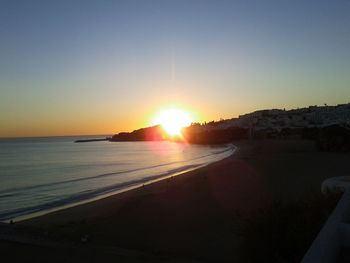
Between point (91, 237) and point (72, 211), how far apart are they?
4733 millimetres

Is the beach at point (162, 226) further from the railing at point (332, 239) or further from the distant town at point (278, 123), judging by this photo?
the distant town at point (278, 123)

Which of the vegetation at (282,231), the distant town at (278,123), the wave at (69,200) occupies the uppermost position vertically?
the distant town at (278,123)

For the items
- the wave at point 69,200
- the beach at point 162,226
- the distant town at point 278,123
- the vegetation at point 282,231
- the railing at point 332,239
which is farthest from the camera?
the distant town at point 278,123

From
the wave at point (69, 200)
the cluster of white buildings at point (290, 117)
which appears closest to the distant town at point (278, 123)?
the cluster of white buildings at point (290, 117)

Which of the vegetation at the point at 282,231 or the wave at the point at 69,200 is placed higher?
the vegetation at the point at 282,231

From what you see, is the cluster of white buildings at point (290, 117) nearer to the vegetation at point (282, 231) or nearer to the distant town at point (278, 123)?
the distant town at point (278, 123)

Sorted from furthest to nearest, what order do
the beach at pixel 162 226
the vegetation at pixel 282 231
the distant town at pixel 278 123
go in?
the distant town at pixel 278 123
the beach at pixel 162 226
the vegetation at pixel 282 231

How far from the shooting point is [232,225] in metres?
9.91

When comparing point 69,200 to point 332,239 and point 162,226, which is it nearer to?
point 162,226

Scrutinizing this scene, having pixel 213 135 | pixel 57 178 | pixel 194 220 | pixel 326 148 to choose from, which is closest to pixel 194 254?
pixel 194 220

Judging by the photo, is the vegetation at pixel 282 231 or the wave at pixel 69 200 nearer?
the vegetation at pixel 282 231

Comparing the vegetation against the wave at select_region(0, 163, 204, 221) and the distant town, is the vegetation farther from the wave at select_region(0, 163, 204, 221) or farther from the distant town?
the distant town

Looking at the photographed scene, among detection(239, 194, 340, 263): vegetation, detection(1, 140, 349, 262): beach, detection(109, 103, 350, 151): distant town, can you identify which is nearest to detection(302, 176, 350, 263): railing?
detection(239, 194, 340, 263): vegetation

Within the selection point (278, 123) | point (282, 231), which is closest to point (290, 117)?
point (278, 123)
